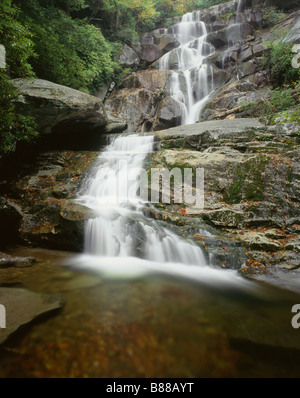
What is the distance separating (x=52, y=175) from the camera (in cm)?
745

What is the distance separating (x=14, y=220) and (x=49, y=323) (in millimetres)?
3766

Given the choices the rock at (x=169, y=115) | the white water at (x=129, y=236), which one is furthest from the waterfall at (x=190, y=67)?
the white water at (x=129, y=236)

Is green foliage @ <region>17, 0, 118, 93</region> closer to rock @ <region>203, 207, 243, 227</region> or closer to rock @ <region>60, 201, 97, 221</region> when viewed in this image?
rock @ <region>60, 201, 97, 221</region>

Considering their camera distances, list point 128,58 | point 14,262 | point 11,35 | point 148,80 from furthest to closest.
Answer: point 128,58 < point 148,80 < point 11,35 < point 14,262

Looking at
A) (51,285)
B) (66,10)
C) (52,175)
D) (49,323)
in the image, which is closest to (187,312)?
(49,323)

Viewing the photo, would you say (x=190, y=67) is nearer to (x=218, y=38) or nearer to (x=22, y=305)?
(x=218, y=38)

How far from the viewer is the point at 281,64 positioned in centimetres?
1109

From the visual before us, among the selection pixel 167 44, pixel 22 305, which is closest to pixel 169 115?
pixel 167 44

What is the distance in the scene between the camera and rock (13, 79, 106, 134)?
6.09m

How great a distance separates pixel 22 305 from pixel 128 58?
67.6 feet

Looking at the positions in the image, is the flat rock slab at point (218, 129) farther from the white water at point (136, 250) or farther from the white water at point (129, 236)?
the white water at point (136, 250)

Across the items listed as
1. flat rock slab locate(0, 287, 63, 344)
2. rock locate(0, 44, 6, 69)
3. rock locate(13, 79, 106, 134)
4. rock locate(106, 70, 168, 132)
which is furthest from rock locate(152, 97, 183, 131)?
flat rock slab locate(0, 287, 63, 344)

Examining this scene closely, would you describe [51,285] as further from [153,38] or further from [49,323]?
[153,38]

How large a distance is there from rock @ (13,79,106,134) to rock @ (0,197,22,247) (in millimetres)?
3134
